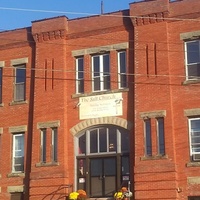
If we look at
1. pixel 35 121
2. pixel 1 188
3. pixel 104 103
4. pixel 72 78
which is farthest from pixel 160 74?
pixel 1 188

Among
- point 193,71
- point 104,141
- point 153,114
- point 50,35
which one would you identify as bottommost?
point 104,141

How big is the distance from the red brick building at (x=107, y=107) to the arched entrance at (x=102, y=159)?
47 mm

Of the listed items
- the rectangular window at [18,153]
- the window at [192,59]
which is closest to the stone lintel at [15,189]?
the rectangular window at [18,153]

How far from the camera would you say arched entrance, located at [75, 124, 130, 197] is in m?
21.6

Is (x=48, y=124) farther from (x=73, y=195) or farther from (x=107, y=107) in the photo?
(x=73, y=195)

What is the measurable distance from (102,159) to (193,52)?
6.46 m

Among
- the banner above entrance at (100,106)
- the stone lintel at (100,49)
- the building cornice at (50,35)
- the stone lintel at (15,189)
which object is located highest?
the building cornice at (50,35)

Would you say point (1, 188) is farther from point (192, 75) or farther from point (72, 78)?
point (192, 75)

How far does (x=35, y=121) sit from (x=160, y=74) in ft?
21.5

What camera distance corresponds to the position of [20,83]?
965 inches

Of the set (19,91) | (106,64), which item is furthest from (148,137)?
(19,91)

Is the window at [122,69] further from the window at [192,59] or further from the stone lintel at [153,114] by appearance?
the window at [192,59]

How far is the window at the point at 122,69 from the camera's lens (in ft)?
73.4

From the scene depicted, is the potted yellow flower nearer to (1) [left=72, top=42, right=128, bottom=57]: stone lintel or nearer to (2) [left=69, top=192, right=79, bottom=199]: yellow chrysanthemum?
(2) [left=69, top=192, right=79, bottom=199]: yellow chrysanthemum
